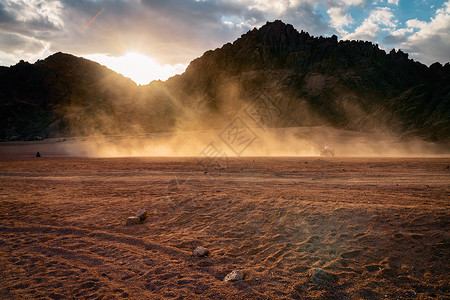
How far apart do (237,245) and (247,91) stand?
7821cm

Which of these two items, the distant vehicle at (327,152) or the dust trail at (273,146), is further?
the dust trail at (273,146)

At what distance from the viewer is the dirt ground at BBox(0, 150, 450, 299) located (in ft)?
15.1

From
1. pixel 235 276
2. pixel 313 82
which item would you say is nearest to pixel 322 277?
pixel 235 276

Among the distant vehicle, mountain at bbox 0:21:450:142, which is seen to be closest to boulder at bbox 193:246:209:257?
the distant vehicle

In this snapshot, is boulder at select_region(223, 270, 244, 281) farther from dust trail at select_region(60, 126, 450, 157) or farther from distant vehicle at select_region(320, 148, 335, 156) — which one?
dust trail at select_region(60, 126, 450, 157)

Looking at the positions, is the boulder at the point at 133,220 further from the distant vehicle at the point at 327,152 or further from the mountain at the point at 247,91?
the mountain at the point at 247,91

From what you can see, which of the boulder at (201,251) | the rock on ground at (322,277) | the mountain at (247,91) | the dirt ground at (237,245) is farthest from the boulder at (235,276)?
the mountain at (247,91)

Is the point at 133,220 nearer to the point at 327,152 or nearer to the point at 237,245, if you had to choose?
the point at 237,245

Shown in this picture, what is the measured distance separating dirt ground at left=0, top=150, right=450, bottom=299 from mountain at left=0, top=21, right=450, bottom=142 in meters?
53.3

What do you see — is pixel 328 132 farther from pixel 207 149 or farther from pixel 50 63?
pixel 50 63

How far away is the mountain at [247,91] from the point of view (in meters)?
66.4

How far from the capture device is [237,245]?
6.27 metres

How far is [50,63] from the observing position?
9912cm

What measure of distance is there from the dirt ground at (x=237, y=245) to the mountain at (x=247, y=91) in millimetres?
53337
